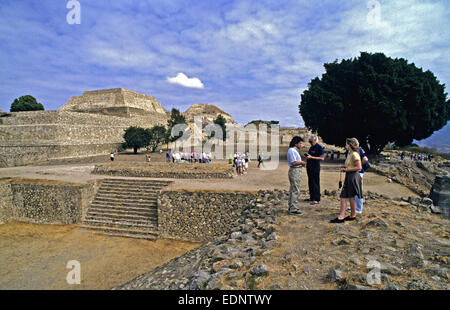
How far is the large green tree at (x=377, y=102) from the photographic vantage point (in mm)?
18156

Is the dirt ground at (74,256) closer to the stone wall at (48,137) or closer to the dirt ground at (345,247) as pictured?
the dirt ground at (345,247)

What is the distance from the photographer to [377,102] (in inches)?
718

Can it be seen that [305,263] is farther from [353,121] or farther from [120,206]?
[353,121]

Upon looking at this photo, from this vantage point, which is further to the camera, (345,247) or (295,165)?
(295,165)

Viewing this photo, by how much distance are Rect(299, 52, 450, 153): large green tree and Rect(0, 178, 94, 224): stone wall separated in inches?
769

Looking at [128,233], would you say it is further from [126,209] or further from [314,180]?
[314,180]

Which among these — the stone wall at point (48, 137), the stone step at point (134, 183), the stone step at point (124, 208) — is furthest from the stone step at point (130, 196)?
the stone wall at point (48, 137)

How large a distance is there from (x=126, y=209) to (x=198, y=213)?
3568 mm

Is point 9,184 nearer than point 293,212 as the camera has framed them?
No

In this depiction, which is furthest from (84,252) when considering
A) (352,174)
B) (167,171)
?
(352,174)

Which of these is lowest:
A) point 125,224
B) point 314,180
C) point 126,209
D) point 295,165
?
point 125,224
